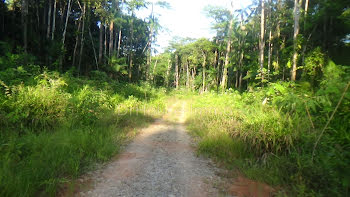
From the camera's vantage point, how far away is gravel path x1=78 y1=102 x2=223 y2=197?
279 cm

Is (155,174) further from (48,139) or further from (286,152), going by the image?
(286,152)

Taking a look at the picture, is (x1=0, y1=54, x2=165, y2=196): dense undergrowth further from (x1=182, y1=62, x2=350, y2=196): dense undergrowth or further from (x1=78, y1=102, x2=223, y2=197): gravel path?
(x1=182, y1=62, x2=350, y2=196): dense undergrowth

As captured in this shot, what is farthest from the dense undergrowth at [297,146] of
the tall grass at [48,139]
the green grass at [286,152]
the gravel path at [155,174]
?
the tall grass at [48,139]

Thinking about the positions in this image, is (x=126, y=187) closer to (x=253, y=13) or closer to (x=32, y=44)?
(x=32, y=44)

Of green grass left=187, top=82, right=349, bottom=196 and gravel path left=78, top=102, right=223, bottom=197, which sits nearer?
green grass left=187, top=82, right=349, bottom=196

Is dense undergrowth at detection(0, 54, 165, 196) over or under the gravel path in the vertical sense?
over

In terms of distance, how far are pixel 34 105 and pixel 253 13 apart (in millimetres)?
20305

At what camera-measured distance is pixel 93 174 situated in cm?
324

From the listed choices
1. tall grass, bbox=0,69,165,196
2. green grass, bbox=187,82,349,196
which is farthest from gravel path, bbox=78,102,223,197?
green grass, bbox=187,82,349,196

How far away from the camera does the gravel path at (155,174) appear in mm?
2787

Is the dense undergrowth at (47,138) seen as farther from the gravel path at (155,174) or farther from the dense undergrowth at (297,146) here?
the dense undergrowth at (297,146)

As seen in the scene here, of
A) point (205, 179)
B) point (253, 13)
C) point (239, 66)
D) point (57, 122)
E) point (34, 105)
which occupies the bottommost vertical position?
point (205, 179)

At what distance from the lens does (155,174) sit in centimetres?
331

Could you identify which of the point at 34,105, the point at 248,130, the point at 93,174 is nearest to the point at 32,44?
the point at 34,105
